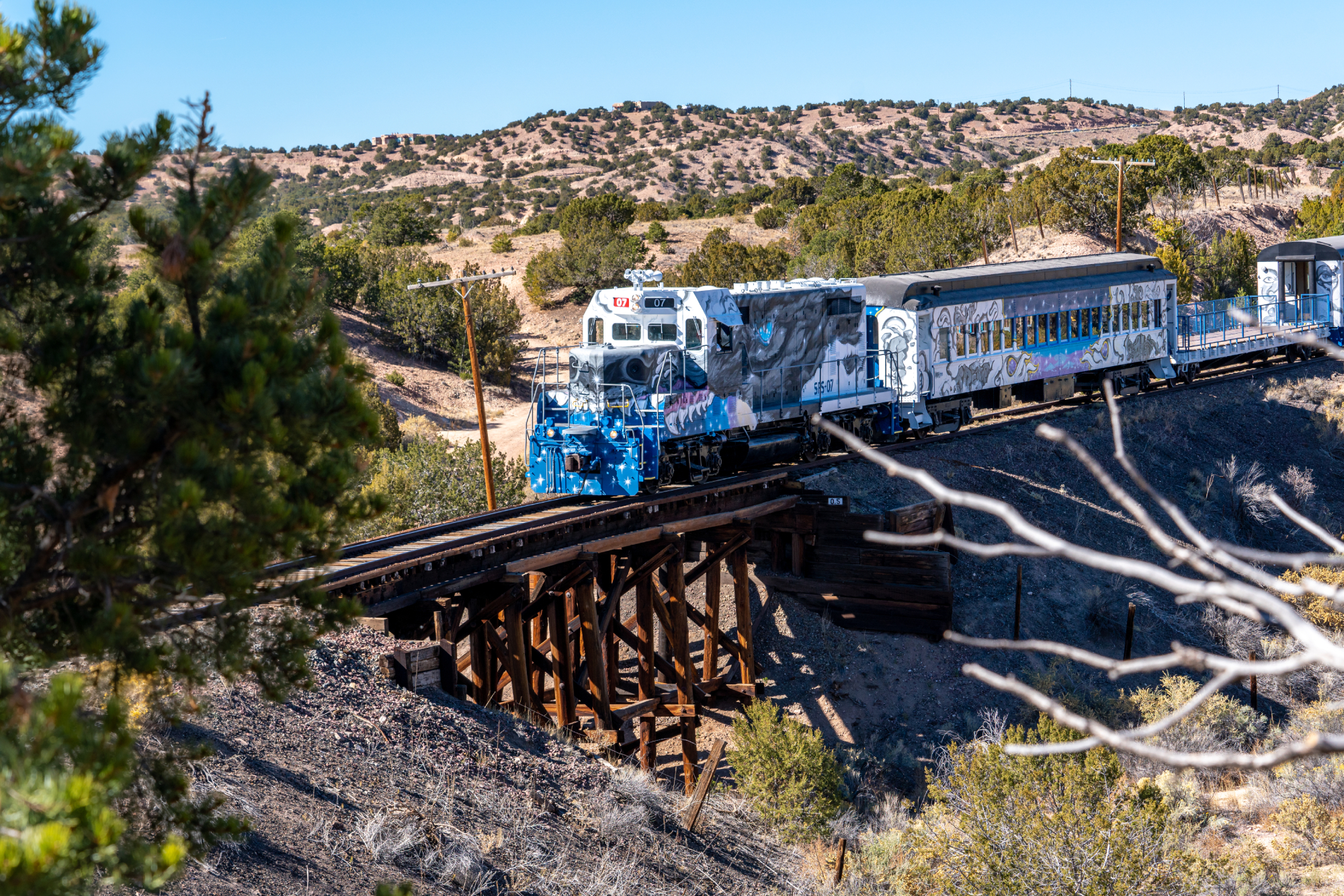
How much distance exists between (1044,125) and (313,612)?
13870 centimetres

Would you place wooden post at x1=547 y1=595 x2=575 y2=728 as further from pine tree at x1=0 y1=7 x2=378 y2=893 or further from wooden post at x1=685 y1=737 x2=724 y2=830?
pine tree at x1=0 y1=7 x2=378 y2=893

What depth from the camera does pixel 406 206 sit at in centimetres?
6731

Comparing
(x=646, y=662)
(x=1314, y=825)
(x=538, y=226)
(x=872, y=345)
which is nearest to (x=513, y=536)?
(x=646, y=662)

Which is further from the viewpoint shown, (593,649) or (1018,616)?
(1018,616)

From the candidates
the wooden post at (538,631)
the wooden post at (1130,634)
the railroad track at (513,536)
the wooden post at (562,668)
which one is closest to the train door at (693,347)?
the railroad track at (513,536)

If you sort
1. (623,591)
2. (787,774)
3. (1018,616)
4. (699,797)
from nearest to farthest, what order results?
1. (699,797)
2. (787,774)
3. (623,591)
4. (1018,616)

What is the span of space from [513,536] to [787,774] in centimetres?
502

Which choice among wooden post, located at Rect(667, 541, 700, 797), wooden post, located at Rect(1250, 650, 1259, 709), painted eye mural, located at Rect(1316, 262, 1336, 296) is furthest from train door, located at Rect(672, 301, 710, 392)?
painted eye mural, located at Rect(1316, 262, 1336, 296)

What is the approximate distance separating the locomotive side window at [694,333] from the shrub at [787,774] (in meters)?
5.89

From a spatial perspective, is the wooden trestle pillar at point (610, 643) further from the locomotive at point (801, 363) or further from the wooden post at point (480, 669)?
the locomotive at point (801, 363)

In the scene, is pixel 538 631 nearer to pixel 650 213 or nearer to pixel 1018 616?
pixel 1018 616

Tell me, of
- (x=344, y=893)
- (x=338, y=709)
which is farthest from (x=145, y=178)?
(x=338, y=709)

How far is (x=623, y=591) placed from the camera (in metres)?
18.2

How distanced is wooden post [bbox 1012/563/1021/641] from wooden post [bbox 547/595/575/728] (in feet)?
27.5
